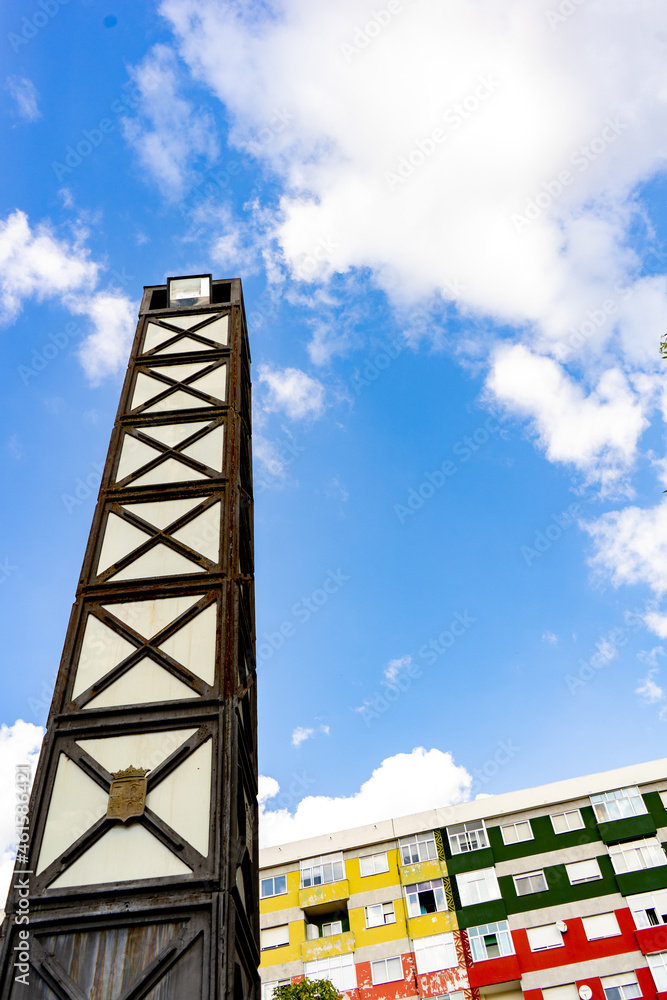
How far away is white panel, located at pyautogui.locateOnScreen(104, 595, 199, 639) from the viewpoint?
10.6 metres

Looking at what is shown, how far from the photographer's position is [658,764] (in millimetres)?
35875

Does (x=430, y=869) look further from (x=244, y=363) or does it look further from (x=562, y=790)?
(x=244, y=363)

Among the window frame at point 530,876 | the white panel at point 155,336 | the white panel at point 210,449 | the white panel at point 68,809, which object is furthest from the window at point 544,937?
the white panel at point 68,809

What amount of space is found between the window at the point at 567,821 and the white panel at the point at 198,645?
1207 inches

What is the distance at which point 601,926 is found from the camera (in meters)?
32.3

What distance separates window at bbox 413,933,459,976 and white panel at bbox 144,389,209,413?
97.9 ft

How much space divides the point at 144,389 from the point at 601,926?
99.5ft

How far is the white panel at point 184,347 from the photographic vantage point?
15297mm

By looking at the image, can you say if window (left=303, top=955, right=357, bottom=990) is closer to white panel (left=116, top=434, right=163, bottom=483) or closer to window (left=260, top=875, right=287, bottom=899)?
window (left=260, top=875, right=287, bottom=899)

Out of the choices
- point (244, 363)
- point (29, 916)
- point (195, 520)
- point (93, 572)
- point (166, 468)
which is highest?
point (244, 363)

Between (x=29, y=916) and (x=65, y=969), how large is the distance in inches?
25.8

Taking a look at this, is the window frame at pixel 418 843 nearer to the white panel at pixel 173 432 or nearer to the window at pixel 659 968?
the window at pixel 659 968

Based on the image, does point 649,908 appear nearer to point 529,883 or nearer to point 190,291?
point 529,883

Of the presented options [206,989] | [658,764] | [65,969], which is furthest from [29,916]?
[658,764]
